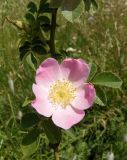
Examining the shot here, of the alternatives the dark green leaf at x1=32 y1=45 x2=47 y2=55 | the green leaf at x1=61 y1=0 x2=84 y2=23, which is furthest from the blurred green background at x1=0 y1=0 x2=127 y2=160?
the green leaf at x1=61 y1=0 x2=84 y2=23

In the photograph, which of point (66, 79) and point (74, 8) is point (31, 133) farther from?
point (74, 8)

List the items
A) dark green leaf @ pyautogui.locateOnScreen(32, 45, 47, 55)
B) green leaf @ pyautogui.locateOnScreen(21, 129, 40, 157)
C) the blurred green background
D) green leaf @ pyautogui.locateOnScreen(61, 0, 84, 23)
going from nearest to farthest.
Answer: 1. green leaf @ pyautogui.locateOnScreen(61, 0, 84, 23)
2. green leaf @ pyautogui.locateOnScreen(21, 129, 40, 157)
3. dark green leaf @ pyautogui.locateOnScreen(32, 45, 47, 55)
4. the blurred green background

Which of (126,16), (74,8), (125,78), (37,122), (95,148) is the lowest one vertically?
(95,148)

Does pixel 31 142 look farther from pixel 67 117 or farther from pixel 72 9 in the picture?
pixel 72 9

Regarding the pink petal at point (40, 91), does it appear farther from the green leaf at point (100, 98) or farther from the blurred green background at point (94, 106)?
the blurred green background at point (94, 106)

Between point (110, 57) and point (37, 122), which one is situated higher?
point (37, 122)

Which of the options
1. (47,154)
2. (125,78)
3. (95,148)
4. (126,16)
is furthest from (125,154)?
(126,16)

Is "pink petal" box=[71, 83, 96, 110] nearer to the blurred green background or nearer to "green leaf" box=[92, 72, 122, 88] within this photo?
"green leaf" box=[92, 72, 122, 88]

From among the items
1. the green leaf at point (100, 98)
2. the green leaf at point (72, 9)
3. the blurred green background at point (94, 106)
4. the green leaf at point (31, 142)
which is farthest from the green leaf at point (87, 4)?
the blurred green background at point (94, 106)
